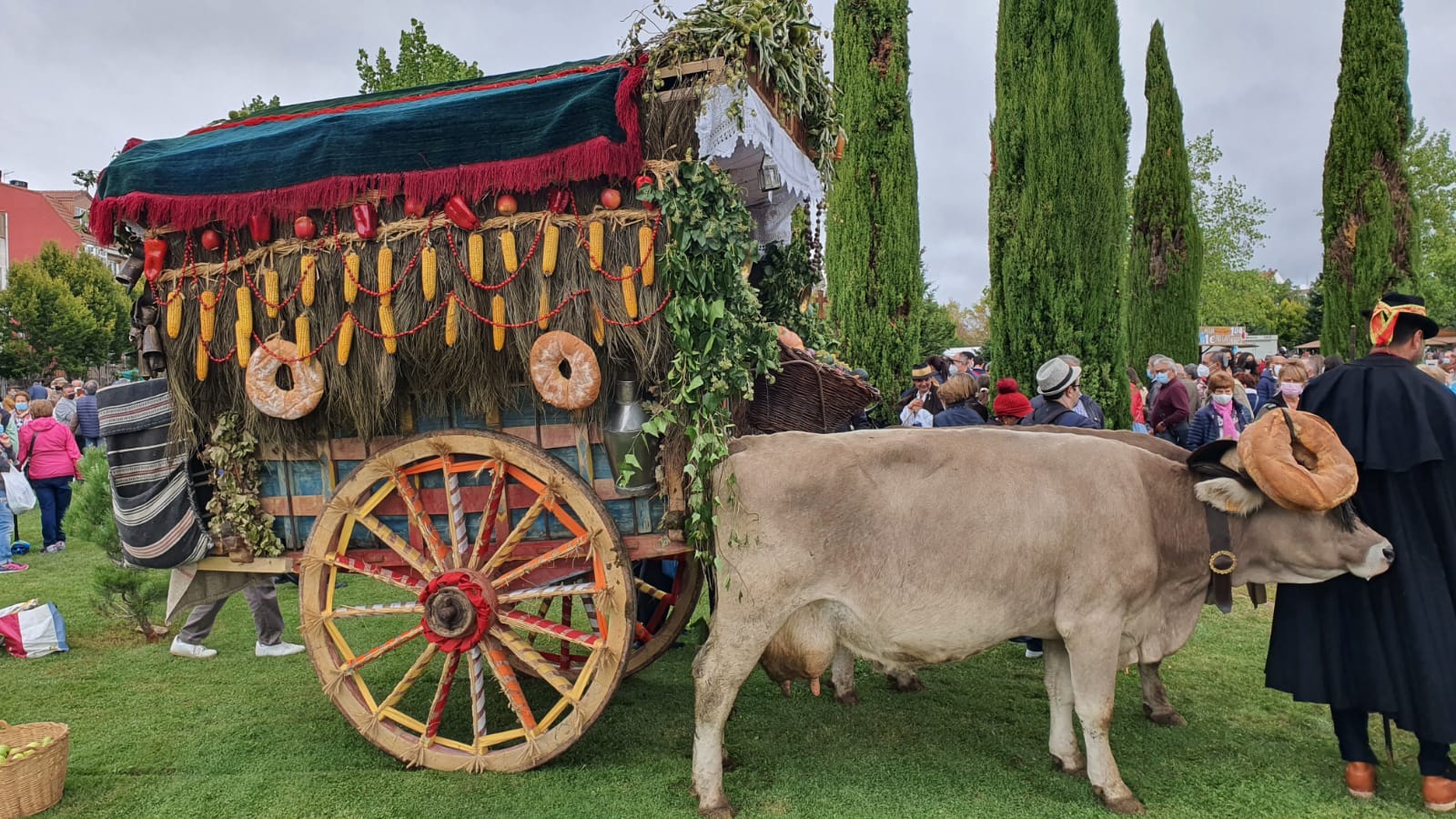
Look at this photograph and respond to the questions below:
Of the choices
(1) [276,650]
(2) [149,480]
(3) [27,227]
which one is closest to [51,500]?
(1) [276,650]

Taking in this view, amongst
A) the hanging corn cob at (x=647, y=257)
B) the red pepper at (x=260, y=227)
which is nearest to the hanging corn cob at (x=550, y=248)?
the hanging corn cob at (x=647, y=257)

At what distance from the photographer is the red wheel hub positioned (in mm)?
3867

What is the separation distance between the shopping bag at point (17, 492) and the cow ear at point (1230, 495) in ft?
37.0

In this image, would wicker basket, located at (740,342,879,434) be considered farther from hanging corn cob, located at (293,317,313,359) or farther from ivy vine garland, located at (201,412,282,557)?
ivy vine garland, located at (201,412,282,557)

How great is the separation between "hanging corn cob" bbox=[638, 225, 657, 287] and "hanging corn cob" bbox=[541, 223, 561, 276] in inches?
14.5

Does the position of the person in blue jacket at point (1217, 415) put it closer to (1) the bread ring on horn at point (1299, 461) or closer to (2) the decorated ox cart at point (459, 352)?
(1) the bread ring on horn at point (1299, 461)

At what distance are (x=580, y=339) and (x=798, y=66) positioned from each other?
63.0 inches

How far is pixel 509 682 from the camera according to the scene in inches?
156

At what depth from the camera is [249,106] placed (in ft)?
37.5

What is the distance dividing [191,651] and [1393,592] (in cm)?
681

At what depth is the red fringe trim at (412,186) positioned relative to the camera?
11.9 ft

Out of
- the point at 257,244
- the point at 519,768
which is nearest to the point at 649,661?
the point at 519,768

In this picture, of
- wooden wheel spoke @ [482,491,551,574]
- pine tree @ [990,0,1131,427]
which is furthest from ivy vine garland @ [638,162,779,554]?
pine tree @ [990,0,1131,427]

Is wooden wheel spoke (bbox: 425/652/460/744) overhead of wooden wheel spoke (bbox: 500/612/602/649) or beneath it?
beneath
